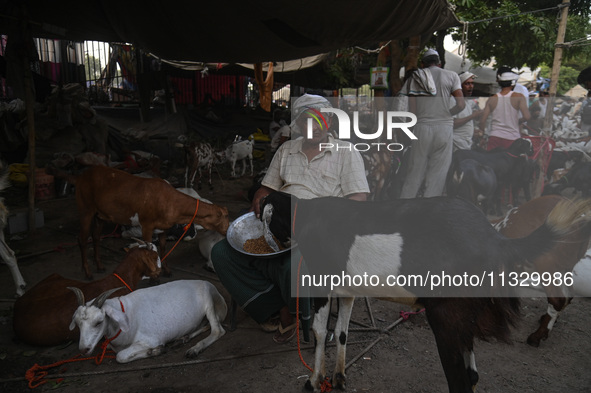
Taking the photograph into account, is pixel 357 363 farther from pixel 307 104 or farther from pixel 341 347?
pixel 307 104

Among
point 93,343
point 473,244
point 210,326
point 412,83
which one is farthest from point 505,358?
point 412,83

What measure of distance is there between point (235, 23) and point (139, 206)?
2489 millimetres

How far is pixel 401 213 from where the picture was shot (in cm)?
225

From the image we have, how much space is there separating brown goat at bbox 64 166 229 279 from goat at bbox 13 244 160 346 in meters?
0.95

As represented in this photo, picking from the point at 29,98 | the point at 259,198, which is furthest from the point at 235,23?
the point at 29,98

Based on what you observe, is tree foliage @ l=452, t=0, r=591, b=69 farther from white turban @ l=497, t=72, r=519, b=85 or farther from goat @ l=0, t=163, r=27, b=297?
goat @ l=0, t=163, r=27, b=297

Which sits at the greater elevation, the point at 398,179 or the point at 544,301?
the point at 398,179

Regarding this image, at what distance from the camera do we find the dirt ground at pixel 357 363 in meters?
2.85

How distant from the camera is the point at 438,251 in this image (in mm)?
2066

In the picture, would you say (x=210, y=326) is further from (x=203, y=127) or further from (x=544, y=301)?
(x=203, y=127)

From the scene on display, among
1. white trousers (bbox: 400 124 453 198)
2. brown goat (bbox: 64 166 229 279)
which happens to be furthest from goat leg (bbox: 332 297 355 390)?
white trousers (bbox: 400 124 453 198)

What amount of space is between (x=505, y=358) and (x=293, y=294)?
172 centimetres

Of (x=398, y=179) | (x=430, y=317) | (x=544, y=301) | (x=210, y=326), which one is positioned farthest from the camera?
(x=398, y=179)

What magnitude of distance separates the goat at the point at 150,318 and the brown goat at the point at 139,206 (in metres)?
1.12
